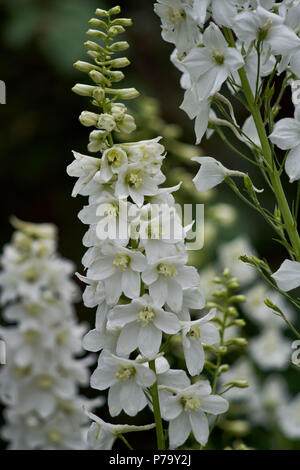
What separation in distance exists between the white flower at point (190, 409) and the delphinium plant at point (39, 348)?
26.7 inches

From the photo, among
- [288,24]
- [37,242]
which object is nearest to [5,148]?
[37,242]

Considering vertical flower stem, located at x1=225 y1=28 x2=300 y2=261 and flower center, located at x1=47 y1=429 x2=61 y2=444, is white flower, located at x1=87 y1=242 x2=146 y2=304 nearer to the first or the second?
vertical flower stem, located at x1=225 y1=28 x2=300 y2=261

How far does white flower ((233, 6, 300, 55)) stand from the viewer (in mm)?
1278

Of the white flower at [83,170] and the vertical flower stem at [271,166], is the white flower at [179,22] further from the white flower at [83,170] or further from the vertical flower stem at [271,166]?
the white flower at [83,170]

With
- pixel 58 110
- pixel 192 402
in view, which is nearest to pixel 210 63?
pixel 192 402

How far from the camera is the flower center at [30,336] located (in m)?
2.02

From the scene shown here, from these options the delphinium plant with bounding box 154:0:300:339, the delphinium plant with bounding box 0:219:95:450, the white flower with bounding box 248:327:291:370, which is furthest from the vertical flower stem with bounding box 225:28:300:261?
the white flower with bounding box 248:327:291:370

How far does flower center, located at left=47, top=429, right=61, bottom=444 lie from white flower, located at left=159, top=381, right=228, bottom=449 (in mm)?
679

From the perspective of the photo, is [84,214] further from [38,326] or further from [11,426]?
[11,426]

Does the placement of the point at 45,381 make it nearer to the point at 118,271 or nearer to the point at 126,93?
the point at 118,271

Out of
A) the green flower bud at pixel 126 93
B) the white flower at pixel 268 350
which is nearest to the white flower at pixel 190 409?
the green flower bud at pixel 126 93

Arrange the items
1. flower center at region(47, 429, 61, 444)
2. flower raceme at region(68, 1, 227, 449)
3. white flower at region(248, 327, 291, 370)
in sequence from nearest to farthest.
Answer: flower raceme at region(68, 1, 227, 449)
flower center at region(47, 429, 61, 444)
white flower at region(248, 327, 291, 370)

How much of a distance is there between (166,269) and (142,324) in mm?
112
